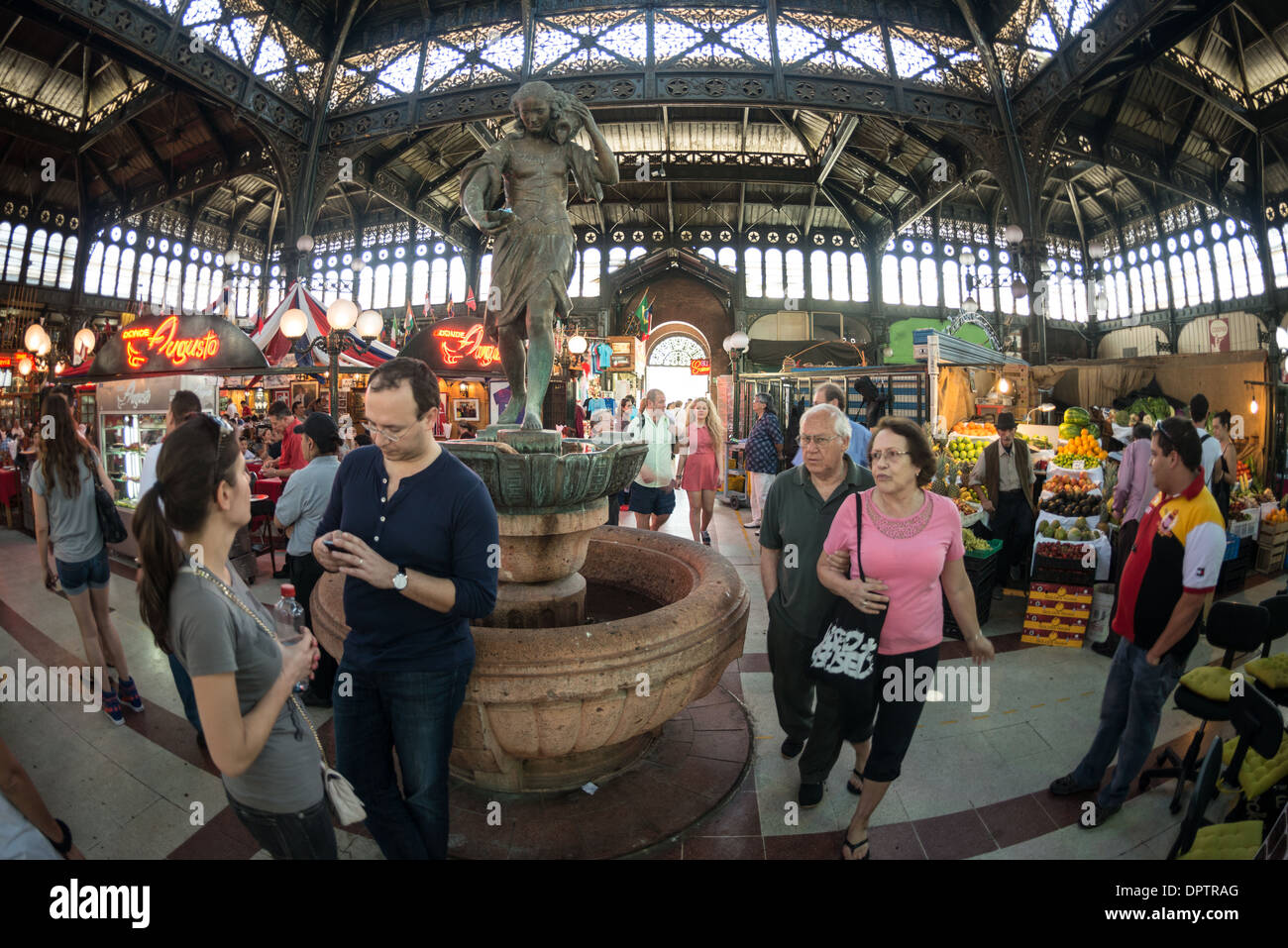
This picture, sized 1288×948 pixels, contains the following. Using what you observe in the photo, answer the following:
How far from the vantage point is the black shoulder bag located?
7.07 feet

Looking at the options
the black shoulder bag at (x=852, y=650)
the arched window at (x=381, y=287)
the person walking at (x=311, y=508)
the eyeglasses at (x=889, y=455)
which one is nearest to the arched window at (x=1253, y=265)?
the eyeglasses at (x=889, y=455)

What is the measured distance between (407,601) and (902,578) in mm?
1698

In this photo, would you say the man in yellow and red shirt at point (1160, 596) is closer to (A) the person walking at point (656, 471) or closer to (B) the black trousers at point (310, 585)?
(B) the black trousers at point (310, 585)

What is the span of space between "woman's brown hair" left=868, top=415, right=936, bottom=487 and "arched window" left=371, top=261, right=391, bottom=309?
2630 cm

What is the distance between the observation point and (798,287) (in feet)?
74.9

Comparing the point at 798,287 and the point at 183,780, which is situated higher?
the point at 798,287

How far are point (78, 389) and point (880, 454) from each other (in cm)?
1071

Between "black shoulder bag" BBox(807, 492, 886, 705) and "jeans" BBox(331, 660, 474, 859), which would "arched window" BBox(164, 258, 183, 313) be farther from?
"black shoulder bag" BBox(807, 492, 886, 705)

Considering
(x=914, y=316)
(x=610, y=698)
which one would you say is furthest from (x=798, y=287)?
(x=610, y=698)

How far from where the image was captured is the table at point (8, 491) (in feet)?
28.2

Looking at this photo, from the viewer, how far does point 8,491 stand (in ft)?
28.3

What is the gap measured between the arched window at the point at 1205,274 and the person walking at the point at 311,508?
3140cm

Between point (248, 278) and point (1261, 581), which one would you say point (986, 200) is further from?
point (248, 278)

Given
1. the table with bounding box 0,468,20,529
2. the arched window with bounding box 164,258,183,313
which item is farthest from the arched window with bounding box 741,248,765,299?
the arched window with bounding box 164,258,183,313
